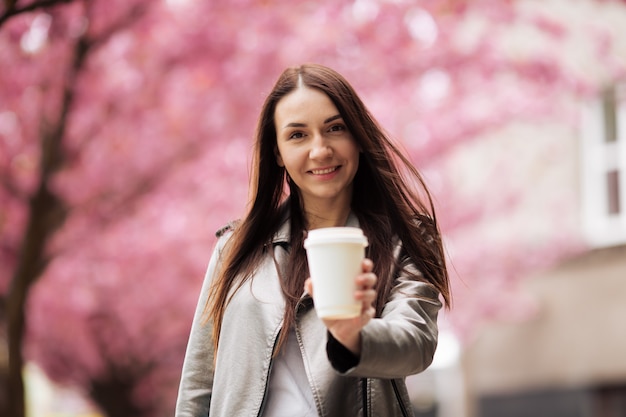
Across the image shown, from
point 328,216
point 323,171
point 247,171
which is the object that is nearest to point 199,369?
point 328,216

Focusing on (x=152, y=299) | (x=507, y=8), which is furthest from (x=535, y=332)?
(x=507, y=8)

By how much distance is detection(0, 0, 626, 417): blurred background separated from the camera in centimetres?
891

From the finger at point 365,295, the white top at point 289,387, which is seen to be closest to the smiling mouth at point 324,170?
the white top at point 289,387

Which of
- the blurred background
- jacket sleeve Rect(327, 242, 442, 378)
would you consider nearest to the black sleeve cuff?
jacket sleeve Rect(327, 242, 442, 378)

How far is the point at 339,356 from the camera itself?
221cm

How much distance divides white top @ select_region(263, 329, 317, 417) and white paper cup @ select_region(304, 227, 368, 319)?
0.55 m

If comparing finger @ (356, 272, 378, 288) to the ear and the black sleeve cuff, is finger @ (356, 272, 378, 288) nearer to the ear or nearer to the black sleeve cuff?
the black sleeve cuff

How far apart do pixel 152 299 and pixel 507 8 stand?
22.6 feet

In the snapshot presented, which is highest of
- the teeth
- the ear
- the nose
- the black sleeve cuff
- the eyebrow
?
the eyebrow

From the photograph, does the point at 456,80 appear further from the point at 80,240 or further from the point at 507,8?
the point at 80,240

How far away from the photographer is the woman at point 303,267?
2561 millimetres

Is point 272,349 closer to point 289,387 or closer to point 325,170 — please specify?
point 289,387

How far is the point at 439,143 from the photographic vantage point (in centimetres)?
1296

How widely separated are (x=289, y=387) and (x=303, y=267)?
33cm
